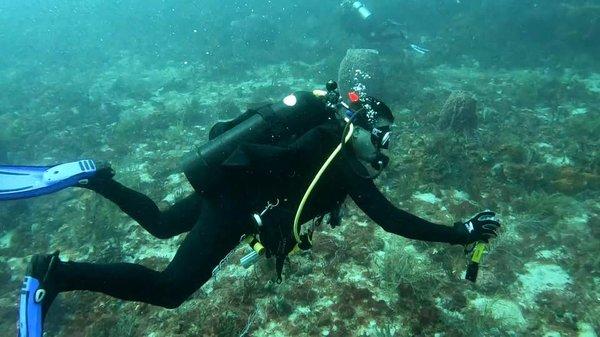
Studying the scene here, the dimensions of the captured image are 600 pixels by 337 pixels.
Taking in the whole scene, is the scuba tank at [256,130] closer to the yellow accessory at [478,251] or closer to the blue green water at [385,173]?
the yellow accessory at [478,251]

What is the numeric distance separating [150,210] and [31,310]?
5.21ft

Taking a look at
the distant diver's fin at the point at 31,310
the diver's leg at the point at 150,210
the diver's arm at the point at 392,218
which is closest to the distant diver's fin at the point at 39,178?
the diver's leg at the point at 150,210

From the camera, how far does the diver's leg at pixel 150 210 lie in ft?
13.4

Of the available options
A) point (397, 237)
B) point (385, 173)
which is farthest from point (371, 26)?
point (397, 237)

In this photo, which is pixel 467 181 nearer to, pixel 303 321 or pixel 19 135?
pixel 303 321

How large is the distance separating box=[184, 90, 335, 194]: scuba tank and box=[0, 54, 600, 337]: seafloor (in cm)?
236

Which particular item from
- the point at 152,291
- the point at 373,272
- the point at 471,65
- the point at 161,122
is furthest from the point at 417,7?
the point at 152,291

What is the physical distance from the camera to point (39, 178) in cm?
381

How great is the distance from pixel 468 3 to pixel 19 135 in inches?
1036

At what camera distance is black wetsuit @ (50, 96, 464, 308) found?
9.62ft

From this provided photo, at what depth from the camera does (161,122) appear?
11719 millimetres

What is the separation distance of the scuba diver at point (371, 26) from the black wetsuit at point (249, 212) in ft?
50.8

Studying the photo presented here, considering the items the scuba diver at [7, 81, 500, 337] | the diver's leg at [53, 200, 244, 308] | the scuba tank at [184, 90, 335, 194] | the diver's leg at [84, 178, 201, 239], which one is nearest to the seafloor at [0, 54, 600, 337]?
the diver's leg at [84, 178, 201, 239]

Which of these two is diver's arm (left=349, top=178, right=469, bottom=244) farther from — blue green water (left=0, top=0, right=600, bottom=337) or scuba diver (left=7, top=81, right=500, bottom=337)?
blue green water (left=0, top=0, right=600, bottom=337)
